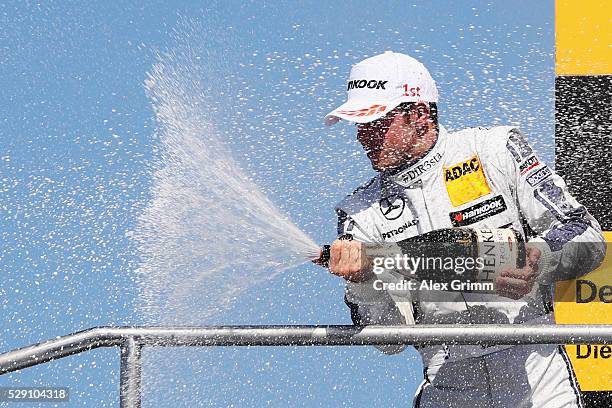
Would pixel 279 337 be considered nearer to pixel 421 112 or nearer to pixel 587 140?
pixel 421 112

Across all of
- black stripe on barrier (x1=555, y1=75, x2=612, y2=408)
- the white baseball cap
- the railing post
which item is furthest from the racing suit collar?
the railing post

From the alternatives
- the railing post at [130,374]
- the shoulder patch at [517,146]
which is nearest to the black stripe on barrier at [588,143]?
the shoulder patch at [517,146]

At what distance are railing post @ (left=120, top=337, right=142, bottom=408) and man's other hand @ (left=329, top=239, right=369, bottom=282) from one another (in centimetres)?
37

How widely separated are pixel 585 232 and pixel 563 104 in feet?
2.18

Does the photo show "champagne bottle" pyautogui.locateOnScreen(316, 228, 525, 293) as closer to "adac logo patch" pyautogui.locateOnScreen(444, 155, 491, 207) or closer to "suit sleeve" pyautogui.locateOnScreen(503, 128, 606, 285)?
"suit sleeve" pyautogui.locateOnScreen(503, 128, 606, 285)

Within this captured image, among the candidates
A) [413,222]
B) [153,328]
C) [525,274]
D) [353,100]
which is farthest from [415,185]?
[153,328]

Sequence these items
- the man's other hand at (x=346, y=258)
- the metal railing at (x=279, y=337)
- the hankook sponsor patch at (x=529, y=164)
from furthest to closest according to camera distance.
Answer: the hankook sponsor patch at (x=529, y=164) < the man's other hand at (x=346, y=258) < the metal railing at (x=279, y=337)

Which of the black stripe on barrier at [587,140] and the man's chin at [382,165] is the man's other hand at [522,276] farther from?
the black stripe on barrier at [587,140]

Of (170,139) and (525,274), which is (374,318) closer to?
(525,274)

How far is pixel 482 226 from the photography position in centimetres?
210

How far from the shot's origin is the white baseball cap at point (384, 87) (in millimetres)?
2135

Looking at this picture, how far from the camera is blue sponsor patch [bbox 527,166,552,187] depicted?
2.04m

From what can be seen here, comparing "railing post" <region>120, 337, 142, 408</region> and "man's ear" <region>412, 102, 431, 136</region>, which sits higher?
"man's ear" <region>412, 102, 431, 136</region>

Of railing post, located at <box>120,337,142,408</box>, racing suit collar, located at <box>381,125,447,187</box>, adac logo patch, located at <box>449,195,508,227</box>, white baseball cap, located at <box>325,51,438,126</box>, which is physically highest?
white baseball cap, located at <box>325,51,438,126</box>
